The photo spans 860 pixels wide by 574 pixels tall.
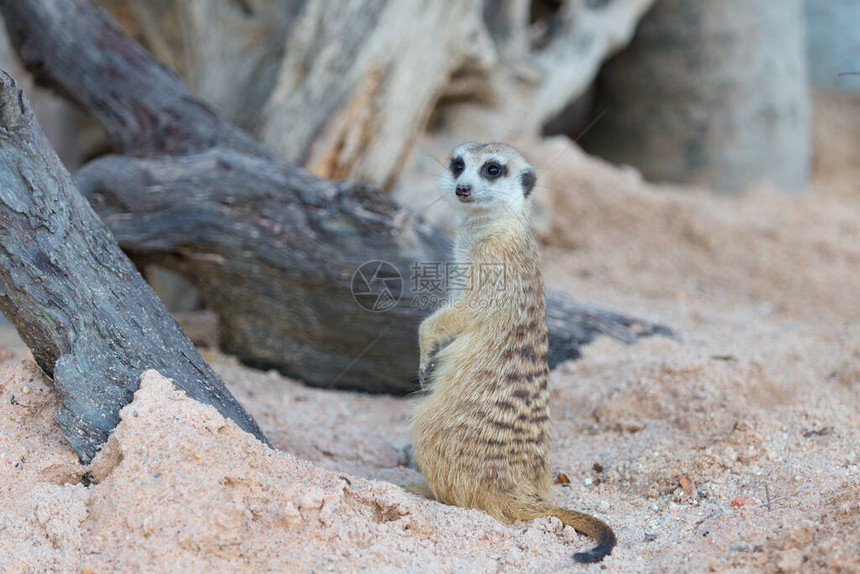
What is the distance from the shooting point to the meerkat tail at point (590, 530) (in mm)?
1830

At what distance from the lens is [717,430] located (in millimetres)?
2531

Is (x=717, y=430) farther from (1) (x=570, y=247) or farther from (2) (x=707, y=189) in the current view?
(2) (x=707, y=189)

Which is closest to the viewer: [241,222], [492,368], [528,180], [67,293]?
[67,293]

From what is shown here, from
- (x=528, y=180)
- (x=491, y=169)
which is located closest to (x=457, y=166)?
(x=491, y=169)

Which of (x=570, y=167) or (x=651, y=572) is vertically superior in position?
(x=570, y=167)

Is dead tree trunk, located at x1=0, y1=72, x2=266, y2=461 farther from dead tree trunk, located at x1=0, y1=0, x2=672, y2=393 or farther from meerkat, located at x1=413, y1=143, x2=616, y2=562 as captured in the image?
dead tree trunk, located at x1=0, y1=0, x2=672, y2=393

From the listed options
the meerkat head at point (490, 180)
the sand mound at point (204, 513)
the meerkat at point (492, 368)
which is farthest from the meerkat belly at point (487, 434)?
the meerkat head at point (490, 180)

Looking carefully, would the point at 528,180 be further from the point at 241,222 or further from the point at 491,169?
the point at 241,222

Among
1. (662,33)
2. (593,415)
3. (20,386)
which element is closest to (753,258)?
(662,33)

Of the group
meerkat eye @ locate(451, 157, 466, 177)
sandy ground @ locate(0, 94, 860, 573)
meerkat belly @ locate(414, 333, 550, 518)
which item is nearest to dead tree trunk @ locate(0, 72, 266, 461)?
sandy ground @ locate(0, 94, 860, 573)

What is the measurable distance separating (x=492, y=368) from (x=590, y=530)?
0.56 metres

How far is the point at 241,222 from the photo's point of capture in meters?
3.15

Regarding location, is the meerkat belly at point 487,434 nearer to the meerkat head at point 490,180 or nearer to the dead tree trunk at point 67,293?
the meerkat head at point 490,180

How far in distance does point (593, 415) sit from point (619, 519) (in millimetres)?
761
